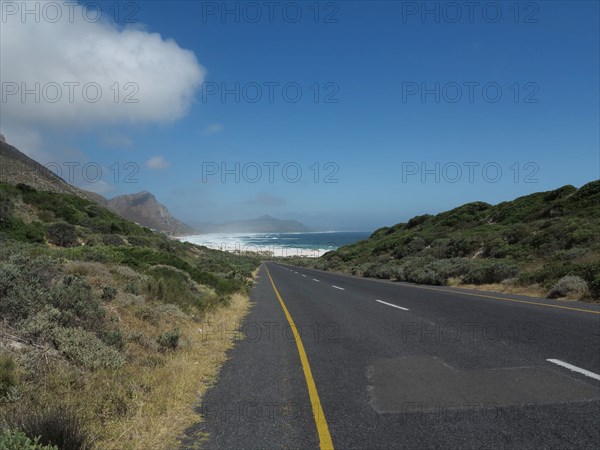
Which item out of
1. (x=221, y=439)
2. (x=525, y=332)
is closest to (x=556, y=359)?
(x=525, y=332)

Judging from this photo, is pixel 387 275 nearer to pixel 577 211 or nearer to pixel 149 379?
pixel 577 211

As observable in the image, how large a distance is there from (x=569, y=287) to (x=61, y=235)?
2276cm

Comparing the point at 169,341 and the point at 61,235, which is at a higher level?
the point at 61,235

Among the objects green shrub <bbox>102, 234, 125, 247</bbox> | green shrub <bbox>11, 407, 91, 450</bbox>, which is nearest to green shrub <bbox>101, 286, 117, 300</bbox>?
green shrub <bbox>11, 407, 91, 450</bbox>

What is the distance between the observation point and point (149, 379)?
556 centimetres

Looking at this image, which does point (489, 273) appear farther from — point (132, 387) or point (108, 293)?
point (132, 387)

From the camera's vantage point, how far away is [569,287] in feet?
46.5

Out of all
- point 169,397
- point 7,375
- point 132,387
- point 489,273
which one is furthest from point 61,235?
point 489,273

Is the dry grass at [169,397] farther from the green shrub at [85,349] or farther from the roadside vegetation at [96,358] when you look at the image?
the green shrub at [85,349]

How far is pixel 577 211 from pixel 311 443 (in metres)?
37.6

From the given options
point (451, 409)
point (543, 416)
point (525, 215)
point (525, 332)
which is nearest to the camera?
point (543, 416)

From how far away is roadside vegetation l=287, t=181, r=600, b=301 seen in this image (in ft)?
53.3

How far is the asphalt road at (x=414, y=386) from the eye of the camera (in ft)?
13.5

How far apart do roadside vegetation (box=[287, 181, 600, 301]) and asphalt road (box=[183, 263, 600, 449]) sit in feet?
20.5
